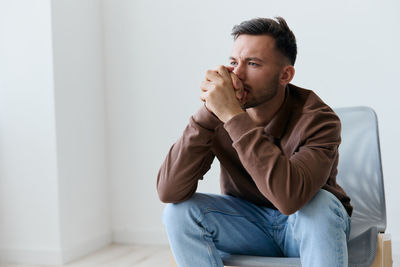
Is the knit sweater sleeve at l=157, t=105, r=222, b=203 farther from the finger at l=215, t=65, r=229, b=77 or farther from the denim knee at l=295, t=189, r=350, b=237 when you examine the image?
the denim knee at l=295, t=189, r=350, b=237

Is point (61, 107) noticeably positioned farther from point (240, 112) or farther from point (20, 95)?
point (240, 112)

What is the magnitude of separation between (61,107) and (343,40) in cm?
150

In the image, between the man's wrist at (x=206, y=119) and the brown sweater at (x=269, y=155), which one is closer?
the brown sweater at (x=269, y=155)

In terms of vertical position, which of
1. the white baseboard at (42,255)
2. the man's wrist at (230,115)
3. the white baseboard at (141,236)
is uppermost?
the man's wrist at (230,115)

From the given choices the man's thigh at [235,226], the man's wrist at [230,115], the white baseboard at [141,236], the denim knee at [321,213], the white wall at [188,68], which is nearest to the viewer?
the denim knee at [321,213]

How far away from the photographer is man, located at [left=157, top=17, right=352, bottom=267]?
48.3 inches

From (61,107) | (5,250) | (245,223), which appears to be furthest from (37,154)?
(245,223)

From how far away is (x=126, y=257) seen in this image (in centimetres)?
274

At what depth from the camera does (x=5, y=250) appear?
2.72 meters

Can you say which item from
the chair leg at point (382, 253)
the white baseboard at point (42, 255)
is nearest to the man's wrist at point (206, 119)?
the chair leg at point (382, 253)

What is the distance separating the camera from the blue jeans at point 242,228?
4.01 feet

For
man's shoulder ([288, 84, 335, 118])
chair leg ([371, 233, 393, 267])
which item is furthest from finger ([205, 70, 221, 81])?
chair leg ([371, 233, 393, 267])

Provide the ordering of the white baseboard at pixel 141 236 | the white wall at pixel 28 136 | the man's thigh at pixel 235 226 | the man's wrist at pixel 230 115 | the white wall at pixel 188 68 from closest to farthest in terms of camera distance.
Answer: the man's wrist at pixel 230 115 → the man's thigh at pixel 235 226 → the white wall at pixel 188 68 → the white wall at pixel 28 136 → the white baseboard at pixel 141 236

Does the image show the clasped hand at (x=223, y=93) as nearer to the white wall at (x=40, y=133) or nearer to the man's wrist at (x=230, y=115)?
the man's wrist at (x=230, y=115)
